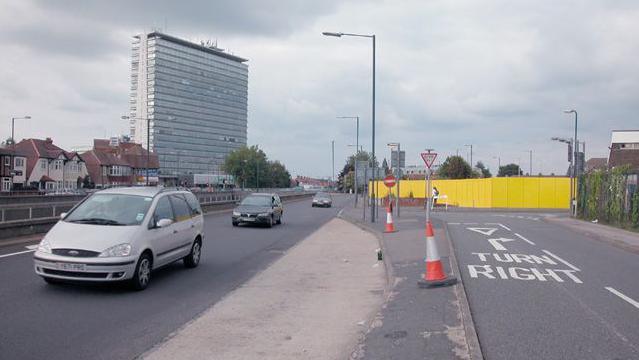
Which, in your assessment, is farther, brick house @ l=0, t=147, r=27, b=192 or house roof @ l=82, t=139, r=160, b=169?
house roof @ l=82, t=139, r=160, b=169

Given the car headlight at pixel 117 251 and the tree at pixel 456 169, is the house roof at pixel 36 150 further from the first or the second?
the car headlight at pixel 117 251

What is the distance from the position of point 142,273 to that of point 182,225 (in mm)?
2057

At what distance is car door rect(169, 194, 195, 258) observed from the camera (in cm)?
1141

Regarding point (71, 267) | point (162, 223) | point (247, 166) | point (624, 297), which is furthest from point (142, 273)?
point (247, 166)

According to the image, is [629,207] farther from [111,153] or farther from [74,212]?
[111,153]

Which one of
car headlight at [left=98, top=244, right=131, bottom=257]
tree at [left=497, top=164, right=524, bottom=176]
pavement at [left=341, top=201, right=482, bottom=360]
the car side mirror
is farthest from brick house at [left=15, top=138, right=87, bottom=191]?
tree at [left=497, top=164, right=524, bottom=176]

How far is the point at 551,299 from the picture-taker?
875 centimetres

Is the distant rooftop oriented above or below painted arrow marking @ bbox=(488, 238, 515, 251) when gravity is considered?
above

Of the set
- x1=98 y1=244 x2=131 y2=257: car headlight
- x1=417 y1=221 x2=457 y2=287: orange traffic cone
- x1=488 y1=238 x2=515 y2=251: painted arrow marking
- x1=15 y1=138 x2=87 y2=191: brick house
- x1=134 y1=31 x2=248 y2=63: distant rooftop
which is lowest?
x1=488 y1=238 x2=515 y2=251: painted arrow marking

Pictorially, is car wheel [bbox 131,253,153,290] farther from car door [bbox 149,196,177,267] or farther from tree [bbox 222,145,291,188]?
tree [bbox 222,145,291,188]

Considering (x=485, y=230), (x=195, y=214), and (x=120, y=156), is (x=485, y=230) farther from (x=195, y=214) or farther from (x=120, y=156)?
(x=120, y=156)

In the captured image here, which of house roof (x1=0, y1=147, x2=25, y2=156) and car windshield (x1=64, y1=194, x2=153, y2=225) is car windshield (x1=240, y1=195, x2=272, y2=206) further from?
house roof (x1=0, y1=147, x2=25, y2=156)

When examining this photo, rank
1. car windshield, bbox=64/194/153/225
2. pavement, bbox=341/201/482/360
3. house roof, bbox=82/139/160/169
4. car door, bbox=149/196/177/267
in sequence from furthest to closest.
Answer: house roof, bbox=82/139/160/169 < car door, bbox=149/196/177/267 < car windshield, bbox=64/194/153/225 < pavement, bbox=341/201/482/360

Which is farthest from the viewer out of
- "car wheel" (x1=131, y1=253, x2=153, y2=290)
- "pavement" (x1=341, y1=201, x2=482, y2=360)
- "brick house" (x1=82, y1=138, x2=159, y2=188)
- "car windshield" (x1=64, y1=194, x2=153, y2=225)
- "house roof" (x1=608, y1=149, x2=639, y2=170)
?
"brick house" (x1=82, y1=138, x2=159, y2=188)
